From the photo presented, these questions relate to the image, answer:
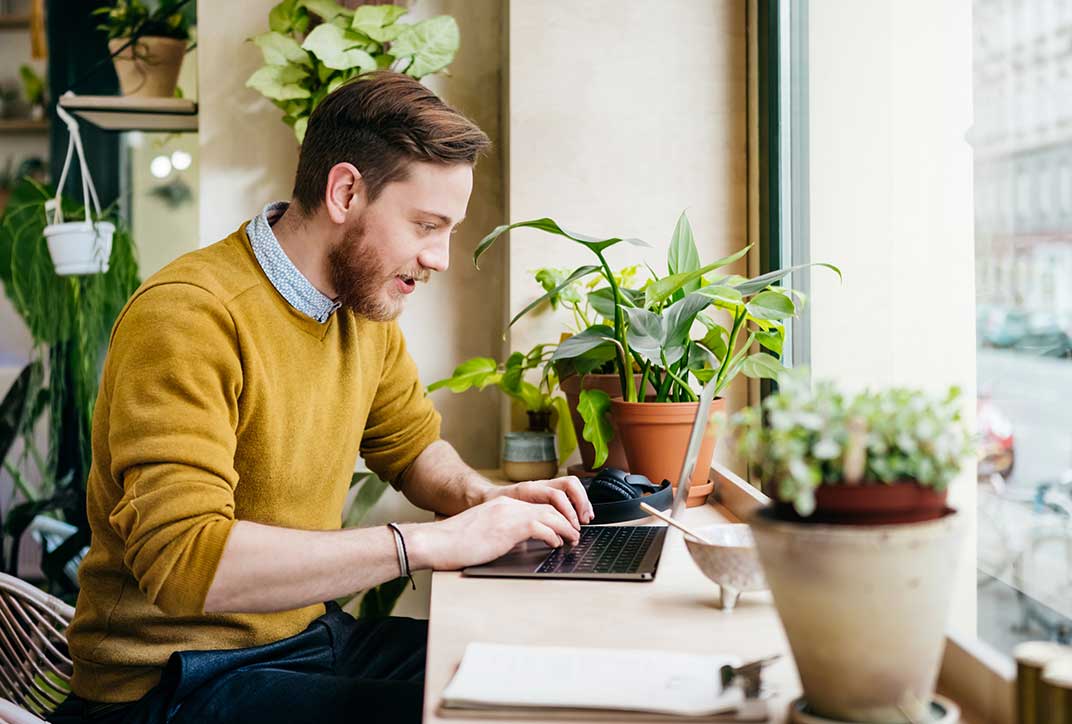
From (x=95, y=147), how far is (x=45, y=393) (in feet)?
2.60

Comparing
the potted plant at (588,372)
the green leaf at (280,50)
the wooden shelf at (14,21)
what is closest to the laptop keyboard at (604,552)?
the potted plant at (588,372)

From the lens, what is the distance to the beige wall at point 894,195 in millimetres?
1444

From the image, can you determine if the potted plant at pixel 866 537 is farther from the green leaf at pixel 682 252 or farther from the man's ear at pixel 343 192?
the green leaf at pixel 682 252

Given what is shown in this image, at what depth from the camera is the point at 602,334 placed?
180cm

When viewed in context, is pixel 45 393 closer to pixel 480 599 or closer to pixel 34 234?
pixel 34 234

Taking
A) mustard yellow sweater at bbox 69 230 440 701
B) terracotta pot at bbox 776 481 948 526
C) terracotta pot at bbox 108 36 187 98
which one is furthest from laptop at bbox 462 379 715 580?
terracotta pot at bbox 108 36 187 98

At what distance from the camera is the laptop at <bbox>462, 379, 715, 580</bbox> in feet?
4.17

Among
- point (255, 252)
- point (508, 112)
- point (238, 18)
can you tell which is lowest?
point (255, 252)

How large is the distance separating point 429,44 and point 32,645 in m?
1.39

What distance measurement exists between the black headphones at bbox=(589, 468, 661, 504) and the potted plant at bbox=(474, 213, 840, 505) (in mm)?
115

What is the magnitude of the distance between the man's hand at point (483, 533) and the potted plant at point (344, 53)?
1.12 meters

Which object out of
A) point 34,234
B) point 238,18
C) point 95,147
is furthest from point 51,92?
point 238,18

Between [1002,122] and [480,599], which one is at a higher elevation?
[1002,122]

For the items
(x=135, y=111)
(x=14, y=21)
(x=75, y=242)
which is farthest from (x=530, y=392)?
(x=14, y=21)
